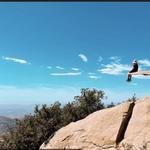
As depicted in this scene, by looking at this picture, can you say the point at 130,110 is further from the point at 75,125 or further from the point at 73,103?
the point at 73,103

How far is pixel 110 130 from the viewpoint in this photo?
24.3m

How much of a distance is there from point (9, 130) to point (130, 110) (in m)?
57.6

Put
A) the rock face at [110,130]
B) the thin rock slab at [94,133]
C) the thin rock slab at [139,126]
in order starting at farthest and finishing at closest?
the thin rock slab at [94,133] → the rock face at [110,130] → the thin rock slab at [139,126]

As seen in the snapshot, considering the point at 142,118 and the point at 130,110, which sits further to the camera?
the point at 130,110

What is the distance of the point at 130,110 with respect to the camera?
85.7 feet

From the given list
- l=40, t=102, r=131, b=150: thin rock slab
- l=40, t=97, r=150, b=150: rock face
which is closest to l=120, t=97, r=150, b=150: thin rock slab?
l=40, t=97, r=150, b=150: rock face

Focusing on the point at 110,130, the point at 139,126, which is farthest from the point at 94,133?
the point at 139,126

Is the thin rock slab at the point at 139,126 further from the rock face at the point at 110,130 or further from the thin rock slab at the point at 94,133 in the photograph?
the thin rock slab at the point at 94,133

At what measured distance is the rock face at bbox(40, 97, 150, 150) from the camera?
22672 millimetres

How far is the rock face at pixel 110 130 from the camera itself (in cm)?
2267

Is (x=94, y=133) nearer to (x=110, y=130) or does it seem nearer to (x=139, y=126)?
(x=110, y=130)

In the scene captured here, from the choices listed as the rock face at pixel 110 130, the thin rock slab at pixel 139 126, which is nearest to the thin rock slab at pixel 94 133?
the rock face at pixel 110 130

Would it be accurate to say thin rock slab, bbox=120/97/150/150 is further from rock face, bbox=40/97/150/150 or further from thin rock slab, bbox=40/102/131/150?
thin rock slab, bbox=40/102/131/150

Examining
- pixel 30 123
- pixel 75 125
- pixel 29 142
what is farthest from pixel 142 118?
pixel 30 123
